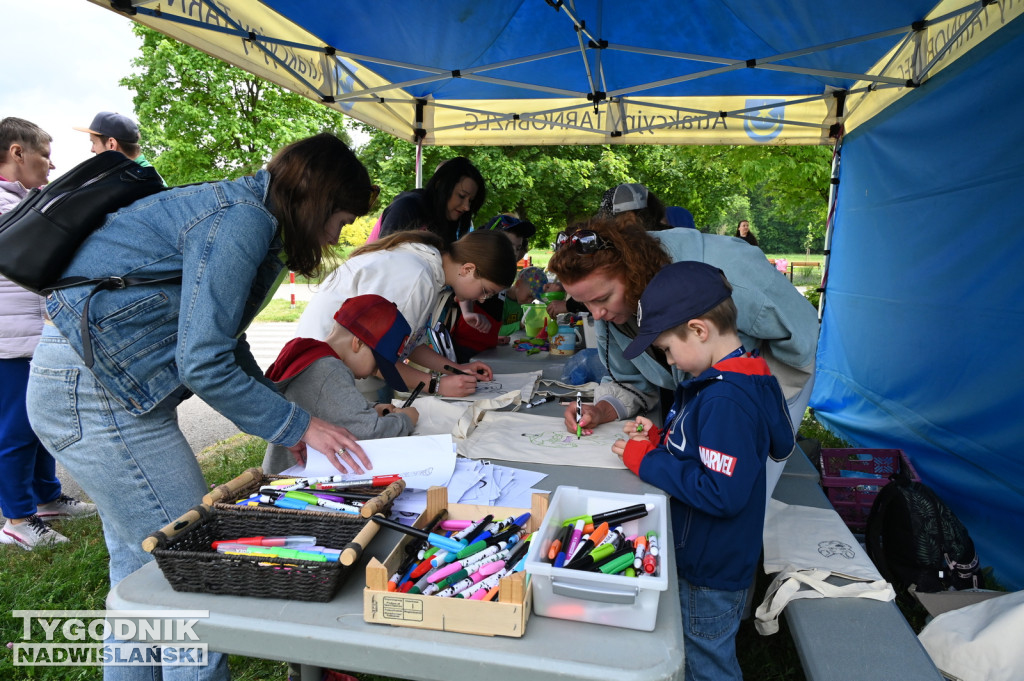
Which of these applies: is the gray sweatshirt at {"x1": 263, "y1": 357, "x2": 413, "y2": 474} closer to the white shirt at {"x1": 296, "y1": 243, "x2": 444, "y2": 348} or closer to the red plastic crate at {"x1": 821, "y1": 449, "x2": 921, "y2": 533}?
the white shirt at {"x1": 296, "y1": 243, "x2": 444, "y2": 348}

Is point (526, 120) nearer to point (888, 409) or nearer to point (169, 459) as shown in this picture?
point (888, 409)

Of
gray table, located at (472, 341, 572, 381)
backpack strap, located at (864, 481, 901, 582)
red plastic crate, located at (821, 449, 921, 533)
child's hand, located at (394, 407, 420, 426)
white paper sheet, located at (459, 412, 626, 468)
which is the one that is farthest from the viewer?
red plastic crate, located at (821, 449, 921, 533)

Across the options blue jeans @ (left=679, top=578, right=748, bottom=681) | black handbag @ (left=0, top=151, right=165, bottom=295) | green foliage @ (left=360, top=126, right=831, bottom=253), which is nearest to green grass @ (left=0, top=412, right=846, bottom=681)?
blue jeans @ (left=679, top=578, right=748, bottom=681)

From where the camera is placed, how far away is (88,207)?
4.37 ft

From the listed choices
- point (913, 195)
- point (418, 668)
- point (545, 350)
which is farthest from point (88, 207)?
point (913, 195)

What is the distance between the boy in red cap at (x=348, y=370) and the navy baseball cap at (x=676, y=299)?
73 centimetres

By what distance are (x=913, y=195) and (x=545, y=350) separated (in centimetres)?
256

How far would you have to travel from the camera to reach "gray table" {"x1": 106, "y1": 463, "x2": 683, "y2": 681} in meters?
0.85

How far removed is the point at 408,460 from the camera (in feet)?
4.93

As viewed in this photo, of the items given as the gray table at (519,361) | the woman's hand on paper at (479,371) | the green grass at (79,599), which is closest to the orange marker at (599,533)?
the green grass at (79,599)

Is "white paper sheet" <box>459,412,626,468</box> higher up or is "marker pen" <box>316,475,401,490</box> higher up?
"marker pen" <box>316,475,401,490</box>

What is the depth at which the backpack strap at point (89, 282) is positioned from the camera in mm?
1297

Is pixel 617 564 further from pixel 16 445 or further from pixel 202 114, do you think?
pixel 202 114

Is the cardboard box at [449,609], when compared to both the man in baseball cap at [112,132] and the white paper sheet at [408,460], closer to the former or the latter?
the white paper sheet at [408,460]
